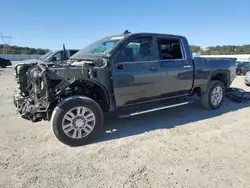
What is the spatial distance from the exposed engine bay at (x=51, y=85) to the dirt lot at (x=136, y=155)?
1.90 ft

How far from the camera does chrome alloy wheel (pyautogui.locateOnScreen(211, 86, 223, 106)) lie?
6.25m

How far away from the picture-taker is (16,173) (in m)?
3.07

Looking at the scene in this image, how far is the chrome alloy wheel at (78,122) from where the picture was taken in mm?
3904

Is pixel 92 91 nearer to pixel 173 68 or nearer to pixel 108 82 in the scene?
pixel 108 82

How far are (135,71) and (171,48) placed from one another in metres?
1.67

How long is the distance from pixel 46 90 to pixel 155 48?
2468mm

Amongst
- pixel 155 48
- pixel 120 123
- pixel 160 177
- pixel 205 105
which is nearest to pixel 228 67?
pixel 205 105

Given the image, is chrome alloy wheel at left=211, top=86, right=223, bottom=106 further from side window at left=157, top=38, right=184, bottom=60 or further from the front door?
the front door

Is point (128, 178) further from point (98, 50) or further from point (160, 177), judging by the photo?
point (98, 50)

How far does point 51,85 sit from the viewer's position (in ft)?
13.0

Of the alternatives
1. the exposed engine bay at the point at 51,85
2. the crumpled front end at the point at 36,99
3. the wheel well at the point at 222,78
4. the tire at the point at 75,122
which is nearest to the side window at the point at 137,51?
the exposed engine bay at the point at 51,85

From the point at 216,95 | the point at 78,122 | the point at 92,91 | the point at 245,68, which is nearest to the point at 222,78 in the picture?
the point at 216,95

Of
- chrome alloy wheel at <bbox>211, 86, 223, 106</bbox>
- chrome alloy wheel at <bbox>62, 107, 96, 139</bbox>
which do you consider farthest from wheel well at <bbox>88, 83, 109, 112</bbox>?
chrome alloy wheel at <bbox>211, 86, 223, 106</bbox>

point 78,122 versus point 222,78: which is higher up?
point 222,78
